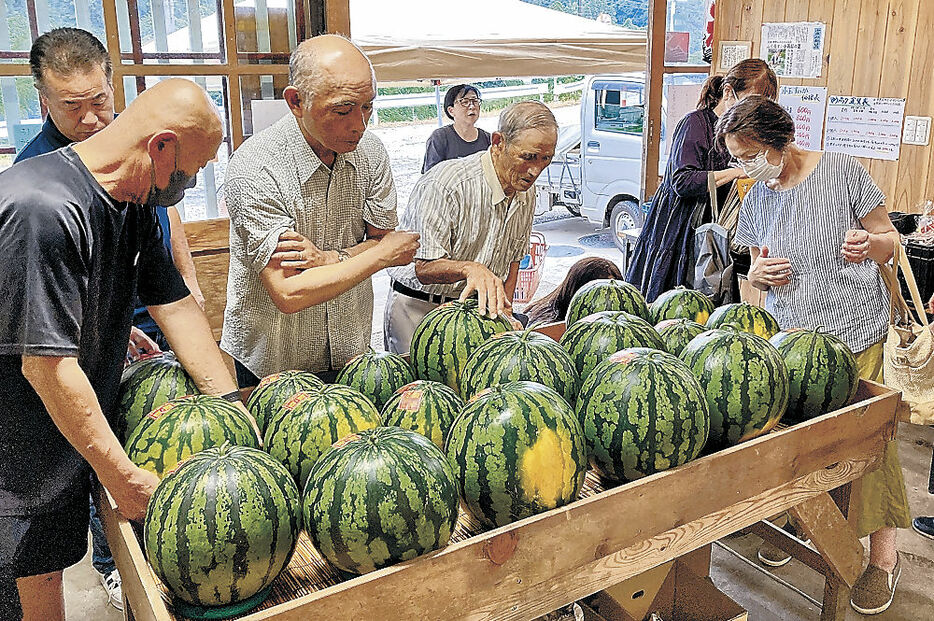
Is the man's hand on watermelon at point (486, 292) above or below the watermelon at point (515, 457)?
above

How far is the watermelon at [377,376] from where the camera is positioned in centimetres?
187

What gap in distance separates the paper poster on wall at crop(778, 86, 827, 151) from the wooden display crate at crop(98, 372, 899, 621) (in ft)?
13.2

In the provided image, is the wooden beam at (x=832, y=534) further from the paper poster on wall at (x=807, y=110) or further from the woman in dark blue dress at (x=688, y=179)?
the paper poster on wall at (x=807, y=110)

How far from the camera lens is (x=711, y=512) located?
1725 mm

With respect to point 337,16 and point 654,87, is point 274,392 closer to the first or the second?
point 337,16

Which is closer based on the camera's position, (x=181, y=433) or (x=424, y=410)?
(x=181, y=433)

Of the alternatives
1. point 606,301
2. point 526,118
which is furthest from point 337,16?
point 606,301

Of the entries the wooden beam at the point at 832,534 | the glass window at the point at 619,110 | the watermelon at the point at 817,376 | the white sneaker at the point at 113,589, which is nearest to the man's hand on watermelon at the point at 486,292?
the watermelon at the point at 817,376

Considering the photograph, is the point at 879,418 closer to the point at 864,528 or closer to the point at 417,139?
the point at 864,528

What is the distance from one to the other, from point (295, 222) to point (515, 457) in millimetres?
1124

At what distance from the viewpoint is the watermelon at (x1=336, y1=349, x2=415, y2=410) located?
1.87m

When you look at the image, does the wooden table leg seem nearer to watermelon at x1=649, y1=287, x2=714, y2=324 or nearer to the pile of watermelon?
the pile of watermelon

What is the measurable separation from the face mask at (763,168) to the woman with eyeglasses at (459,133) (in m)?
3.21

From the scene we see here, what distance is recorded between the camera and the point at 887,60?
199 inches
